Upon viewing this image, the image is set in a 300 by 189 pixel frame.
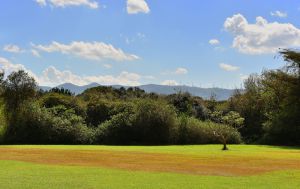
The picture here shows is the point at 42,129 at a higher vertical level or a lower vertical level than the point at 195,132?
lower

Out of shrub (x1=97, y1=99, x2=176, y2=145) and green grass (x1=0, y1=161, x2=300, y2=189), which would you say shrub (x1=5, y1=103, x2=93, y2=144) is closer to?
shrub (x1=97, y1=99, x2=176, y2=145)

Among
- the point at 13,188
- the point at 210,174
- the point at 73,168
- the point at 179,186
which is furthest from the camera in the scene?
the point at 73,168

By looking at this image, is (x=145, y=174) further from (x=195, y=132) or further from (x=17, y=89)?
(x=17, y=89)

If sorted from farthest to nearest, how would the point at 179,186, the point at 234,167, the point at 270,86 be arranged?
the point at 270,86 < the point at 234,167 < the point at 179,186

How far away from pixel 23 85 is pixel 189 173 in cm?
4917

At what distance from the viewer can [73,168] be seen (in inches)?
1159

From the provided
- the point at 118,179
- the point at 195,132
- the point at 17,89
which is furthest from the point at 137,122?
the point at 118,179

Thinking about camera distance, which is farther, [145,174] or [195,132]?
[195,132]

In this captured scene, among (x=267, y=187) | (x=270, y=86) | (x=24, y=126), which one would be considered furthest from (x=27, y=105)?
(x=267, y=187)

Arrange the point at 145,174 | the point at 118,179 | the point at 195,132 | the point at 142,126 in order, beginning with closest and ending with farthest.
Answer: the point at 118,179 → the point at 145,174 → the point at 142,126 → the point at 195,132

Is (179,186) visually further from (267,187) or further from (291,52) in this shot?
(291,52)

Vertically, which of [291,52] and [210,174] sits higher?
[291,52]

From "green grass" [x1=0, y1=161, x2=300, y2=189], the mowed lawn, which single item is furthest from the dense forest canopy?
"green grass" [x1=0, y1=161, x2=300, y2=189]

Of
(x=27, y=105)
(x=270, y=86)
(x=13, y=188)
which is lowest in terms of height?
(x=13, y=188)
